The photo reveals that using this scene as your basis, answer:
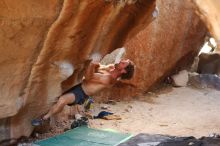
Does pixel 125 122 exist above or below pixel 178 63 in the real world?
below

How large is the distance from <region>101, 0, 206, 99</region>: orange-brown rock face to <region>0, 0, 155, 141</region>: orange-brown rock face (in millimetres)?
3609

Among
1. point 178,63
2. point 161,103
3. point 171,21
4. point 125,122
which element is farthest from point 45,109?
point 178,63

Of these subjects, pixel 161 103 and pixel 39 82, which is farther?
pixel 161 103

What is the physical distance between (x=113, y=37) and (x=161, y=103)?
165 inches

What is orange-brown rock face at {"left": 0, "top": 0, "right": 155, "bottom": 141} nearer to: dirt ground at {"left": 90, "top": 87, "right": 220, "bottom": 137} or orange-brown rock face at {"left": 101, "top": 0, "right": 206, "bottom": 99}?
dirt ground at {"left": 90, "top": 87, "right": 220, "bottom": 137}

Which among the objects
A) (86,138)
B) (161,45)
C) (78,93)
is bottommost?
(86,138)

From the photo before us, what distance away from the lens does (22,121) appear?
587 centimetres

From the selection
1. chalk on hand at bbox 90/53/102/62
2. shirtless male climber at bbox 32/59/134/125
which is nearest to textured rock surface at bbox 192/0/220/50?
chalk on hand at bbox 90/53/102/62

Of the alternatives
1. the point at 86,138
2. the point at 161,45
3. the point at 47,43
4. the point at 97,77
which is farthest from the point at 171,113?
the point at 47,43

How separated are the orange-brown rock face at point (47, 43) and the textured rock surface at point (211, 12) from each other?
1.59 m

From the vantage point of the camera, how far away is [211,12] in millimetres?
3865

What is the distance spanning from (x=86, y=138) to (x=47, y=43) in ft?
6.01

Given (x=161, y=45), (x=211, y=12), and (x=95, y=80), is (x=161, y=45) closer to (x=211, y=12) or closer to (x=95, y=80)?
(x=95, y=80)

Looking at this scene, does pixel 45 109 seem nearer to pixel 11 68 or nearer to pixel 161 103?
pixel 11 68
